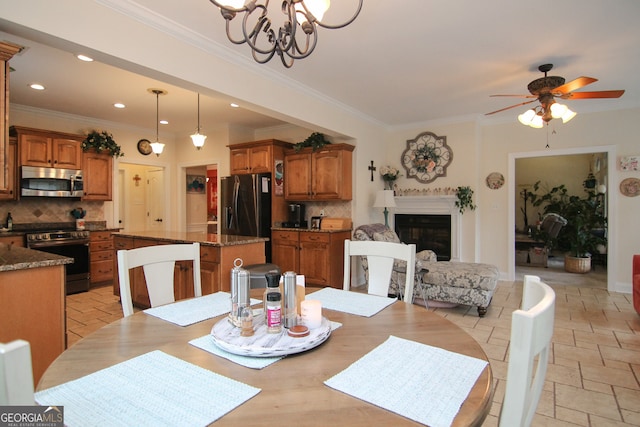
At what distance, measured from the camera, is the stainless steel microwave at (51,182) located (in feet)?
15.2

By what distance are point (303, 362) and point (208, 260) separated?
241 centimetres

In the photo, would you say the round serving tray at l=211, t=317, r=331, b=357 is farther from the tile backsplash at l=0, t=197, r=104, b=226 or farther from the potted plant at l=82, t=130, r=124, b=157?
the tile backsplash at l=0, t=197, r=104, b=226

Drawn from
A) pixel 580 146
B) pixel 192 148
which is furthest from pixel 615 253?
pixel 192 148

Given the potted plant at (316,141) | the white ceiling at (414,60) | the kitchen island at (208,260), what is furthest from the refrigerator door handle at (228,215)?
the kitchen island at (208,260)

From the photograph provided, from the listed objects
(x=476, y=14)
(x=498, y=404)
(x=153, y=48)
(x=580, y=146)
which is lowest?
(x=498, y=404)

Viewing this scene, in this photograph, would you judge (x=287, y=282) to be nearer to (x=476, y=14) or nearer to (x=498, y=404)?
(x=498, y=404)

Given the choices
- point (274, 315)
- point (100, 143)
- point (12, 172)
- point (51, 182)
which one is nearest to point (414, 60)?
point (274, 315)

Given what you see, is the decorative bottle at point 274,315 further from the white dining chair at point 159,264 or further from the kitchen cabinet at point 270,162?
the kitchen cabinet at point 270,162

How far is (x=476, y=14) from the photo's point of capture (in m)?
2.56

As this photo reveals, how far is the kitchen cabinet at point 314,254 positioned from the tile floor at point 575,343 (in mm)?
1533

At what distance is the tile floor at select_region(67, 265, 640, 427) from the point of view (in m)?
2.03

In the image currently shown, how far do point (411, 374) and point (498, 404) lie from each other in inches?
63.3

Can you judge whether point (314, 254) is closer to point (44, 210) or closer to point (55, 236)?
point (55, 236)

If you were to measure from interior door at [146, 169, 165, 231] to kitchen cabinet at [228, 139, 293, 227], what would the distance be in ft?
6.93
